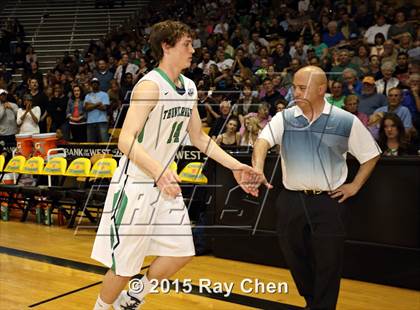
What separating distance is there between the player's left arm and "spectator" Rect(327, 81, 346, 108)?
156 inches

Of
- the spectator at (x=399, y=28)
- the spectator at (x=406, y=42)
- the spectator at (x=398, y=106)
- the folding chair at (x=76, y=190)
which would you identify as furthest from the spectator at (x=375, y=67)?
the folding chair at (x=76, y=190)

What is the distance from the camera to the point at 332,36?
393 inches

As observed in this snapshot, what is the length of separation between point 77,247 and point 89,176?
144 centimetres

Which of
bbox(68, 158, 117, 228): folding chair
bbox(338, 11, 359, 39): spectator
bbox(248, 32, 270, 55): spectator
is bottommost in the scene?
bbox(68, 158, 117, 228): folding chair

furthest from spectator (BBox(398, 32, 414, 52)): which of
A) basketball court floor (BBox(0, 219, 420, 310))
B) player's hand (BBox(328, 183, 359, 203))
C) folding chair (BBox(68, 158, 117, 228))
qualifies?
player's hand (BBox(328, 183, 359, 203))

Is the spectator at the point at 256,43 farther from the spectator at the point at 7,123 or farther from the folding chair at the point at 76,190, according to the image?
the spectator at the point at 7,123

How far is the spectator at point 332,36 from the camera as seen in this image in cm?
988

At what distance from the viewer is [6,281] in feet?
16.3

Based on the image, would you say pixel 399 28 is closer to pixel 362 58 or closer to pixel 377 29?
pixel 377 29

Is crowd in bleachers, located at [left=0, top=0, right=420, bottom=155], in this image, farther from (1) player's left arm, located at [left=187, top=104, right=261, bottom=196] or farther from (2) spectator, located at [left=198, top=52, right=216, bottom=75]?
(1) player's left arm, located at [left=187, top=104, right=261, bottom=196]

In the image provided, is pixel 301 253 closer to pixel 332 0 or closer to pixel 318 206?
pixel 318 206

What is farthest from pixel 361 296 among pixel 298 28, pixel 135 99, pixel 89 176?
pixel 298 28

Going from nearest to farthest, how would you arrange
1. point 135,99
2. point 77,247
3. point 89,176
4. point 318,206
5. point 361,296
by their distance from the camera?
1. point 135,99
2. point 318,206
3. point 361,296
4. point 77,247
5. point 89,176

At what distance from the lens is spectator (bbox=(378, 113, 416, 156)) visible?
5086 mm
